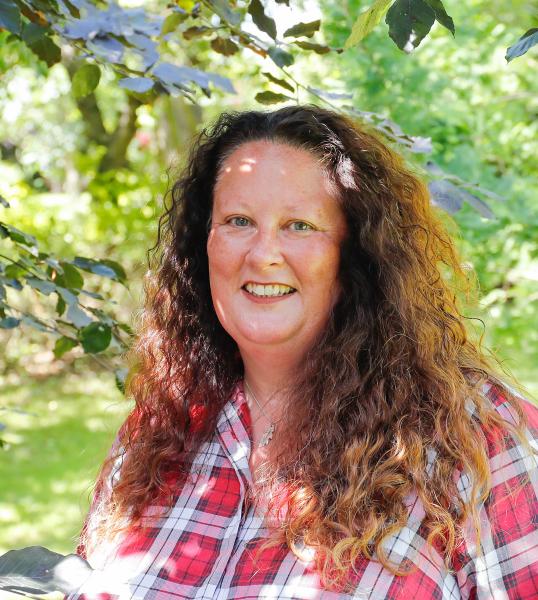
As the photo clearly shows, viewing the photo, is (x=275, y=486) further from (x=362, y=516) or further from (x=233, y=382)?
(x=233, y=382)

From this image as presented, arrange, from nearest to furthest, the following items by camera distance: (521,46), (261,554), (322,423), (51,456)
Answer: (521,46), (261,554), (322,423), (51,456)

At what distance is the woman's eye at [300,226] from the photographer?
1849 millimetres

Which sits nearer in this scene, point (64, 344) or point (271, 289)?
point (271, 289)

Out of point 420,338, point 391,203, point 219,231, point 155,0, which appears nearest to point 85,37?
point 219,231

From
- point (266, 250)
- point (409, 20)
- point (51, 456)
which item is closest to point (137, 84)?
point (266, 250)

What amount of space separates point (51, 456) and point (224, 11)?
542cm

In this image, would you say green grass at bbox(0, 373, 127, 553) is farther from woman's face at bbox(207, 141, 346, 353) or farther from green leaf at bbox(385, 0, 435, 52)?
green leaf at bbox(385, 0, 435, 52)

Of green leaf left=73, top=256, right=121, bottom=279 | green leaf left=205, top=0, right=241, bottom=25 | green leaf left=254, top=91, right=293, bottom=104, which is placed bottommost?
green leaf left=73, top=256, right=121, bottom=279

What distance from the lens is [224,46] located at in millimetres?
2133

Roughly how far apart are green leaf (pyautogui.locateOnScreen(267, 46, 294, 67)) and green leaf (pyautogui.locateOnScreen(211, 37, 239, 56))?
23 centimetres

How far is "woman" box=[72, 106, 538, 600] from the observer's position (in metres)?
1.60

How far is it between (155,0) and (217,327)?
5280mm

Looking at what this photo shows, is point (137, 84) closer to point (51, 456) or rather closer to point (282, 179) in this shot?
point (282, 179)

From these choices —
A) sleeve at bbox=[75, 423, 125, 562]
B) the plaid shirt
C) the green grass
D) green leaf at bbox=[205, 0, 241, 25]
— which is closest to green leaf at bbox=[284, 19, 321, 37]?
green leaf at bbox=[205, 0, 241, 25]
